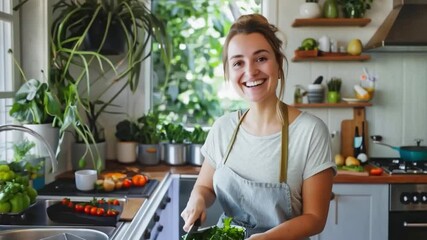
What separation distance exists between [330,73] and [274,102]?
1.49 metres

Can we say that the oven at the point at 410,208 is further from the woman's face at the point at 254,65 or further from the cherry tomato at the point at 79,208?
the cherry tomato at the point at 79,208

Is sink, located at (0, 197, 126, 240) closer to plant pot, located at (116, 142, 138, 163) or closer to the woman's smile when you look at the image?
the woman's smile

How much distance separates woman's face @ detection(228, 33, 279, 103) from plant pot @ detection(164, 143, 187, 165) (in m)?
1.34

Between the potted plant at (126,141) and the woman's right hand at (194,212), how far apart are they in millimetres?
1389

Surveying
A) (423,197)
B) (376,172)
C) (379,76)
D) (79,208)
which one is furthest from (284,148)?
(379,76)

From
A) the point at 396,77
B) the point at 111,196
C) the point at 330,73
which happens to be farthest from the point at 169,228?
the point at 396,77

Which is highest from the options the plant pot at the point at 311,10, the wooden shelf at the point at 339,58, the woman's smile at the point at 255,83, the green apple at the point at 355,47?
the plant pot at the point at 311,10

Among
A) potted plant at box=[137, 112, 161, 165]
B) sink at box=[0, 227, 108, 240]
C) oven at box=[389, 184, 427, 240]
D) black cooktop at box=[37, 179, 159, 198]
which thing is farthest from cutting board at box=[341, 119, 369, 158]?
sink at box=[0, 227, 108, 240]

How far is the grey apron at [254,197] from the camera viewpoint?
1258mm

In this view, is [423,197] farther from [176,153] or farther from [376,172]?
[176,153]

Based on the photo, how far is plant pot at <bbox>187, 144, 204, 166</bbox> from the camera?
255 cm

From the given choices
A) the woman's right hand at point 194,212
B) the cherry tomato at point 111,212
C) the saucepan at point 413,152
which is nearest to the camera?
the woman's right hand at point 194,212

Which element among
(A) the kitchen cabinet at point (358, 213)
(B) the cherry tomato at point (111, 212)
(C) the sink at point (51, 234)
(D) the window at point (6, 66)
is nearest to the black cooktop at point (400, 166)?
(A) the kitchen cabinet at point (358, 213)

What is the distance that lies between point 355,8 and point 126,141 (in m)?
1.54
